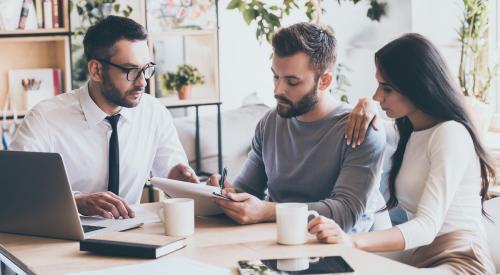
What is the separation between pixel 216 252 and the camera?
5.86ft

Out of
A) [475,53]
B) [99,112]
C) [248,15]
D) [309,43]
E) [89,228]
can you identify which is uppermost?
[248,15]

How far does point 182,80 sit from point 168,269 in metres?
3.10

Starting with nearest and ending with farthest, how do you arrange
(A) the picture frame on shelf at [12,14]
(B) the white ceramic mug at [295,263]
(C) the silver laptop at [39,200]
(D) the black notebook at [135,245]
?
(B) the white ceramic mug at [295,263] < (D) the black notebook at [135,245] < (C) the silver laptop at [39,200] < (A) the picture frame on shelf at [12,14]

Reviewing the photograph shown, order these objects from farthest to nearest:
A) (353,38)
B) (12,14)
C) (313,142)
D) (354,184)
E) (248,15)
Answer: (353,38)
(248,15)
(12,14)
(313,142)
(354,184)

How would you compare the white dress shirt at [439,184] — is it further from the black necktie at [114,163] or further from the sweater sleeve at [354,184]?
the black necktie at [114,163]

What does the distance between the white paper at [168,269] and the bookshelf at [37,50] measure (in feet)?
8.71

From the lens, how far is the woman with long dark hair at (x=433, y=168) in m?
2.03

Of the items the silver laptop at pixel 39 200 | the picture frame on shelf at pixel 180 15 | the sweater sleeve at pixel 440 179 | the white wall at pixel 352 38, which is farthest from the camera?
the white wall at pixel 352 38

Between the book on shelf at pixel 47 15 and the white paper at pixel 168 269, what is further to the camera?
the book on shelf at pixel 47 15

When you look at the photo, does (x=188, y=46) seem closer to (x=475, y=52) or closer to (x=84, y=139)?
(x=475, y=52)

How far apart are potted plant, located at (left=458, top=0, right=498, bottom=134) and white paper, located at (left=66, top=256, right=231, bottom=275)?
3.05m

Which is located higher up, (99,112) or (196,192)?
(99,112)

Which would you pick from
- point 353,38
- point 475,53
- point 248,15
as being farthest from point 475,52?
point 248,15

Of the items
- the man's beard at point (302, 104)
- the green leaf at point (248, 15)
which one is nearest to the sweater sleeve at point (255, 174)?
the man's beard at point (302, 104)
